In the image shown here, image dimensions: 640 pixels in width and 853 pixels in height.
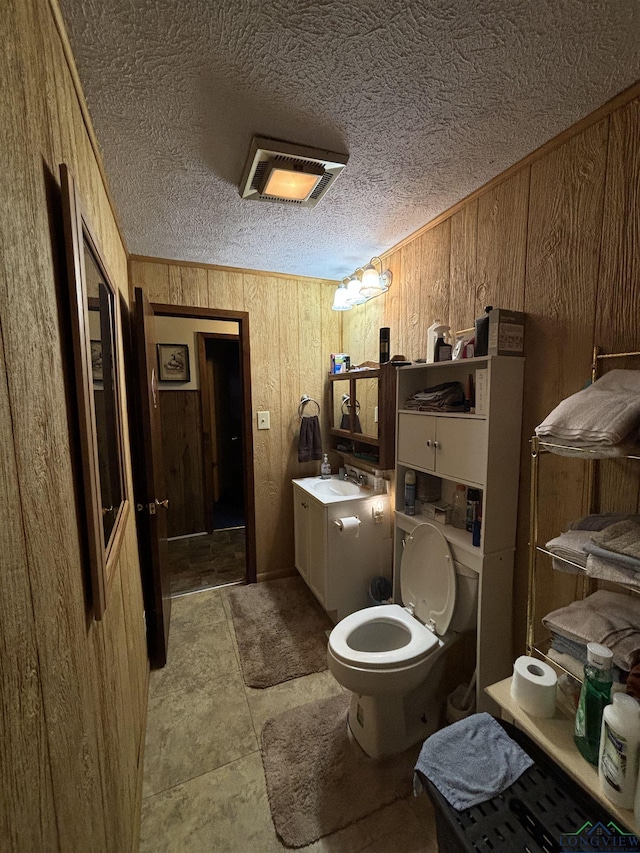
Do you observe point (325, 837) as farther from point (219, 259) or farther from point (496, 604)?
point (219, 259)

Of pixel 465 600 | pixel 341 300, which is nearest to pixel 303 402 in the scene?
pixel 341 300

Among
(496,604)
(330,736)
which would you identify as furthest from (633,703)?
(330,736)

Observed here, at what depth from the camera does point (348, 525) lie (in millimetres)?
2070

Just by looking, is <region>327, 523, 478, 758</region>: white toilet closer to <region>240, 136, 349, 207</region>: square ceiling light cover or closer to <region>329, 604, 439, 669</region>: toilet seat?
<region>329, 604, 439, 669</region>: toilet seat

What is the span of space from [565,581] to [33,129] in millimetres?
1871

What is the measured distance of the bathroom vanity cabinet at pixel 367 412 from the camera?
2006 millimetres

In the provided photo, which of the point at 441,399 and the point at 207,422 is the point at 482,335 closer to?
the point at 441,399

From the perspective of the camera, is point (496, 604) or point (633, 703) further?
point (496, 604)

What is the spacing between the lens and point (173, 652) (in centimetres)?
205

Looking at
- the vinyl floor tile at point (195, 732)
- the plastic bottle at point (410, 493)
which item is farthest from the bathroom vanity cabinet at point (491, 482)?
the vinyl floor tile at point (195, 732)

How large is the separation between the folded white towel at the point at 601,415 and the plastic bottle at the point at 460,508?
701mm

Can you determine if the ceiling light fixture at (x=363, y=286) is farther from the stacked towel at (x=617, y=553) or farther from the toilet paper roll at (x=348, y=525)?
the stacked towel at (x=617, y=553)

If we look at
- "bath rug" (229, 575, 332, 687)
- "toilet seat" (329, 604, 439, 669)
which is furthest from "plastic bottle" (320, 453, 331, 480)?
"toilet seat" (329, 604, 439, 669)

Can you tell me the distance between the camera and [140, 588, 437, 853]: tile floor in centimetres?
120
